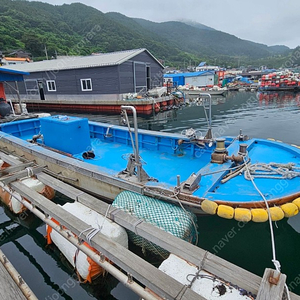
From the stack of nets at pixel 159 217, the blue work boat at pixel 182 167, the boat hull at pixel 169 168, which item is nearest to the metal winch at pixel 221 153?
the blue work boat at pixel 182 167

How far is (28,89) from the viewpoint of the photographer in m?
24.6

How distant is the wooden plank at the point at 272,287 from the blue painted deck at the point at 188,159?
4.09 ft

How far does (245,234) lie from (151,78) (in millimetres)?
21743

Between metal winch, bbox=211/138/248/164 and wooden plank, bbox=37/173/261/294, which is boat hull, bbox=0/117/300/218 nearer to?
metal winch, bbox=211/138/248/164

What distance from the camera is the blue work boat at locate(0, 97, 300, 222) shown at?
3.13 metres

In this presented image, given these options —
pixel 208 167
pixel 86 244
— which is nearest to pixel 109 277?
pixel 86 244

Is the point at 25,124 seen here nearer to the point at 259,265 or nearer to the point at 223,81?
the point at 259,265

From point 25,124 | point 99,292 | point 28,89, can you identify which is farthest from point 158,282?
point 28,89

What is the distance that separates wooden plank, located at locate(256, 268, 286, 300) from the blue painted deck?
1247 mm

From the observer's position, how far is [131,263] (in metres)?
2.39

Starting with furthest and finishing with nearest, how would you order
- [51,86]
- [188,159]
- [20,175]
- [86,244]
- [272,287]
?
1. [51,86]
2. [188,159]
3. [20,175]
4. [86,244]
5. [272,287]

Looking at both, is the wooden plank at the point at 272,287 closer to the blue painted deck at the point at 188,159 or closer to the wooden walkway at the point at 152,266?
the wooden walkway at the point at 152,266

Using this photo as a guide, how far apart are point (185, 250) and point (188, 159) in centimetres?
335

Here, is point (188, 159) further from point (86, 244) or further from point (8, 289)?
point (8, 289)
